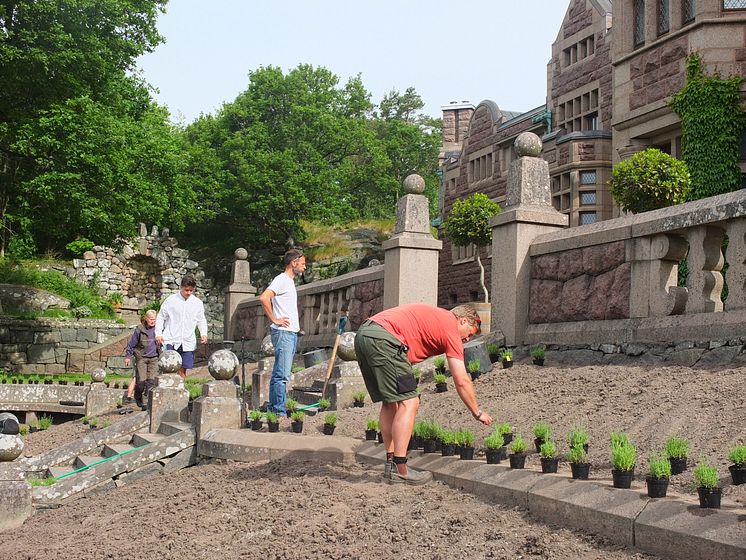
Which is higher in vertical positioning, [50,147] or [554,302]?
[50,147]

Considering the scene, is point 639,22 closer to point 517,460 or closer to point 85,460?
point 85,460

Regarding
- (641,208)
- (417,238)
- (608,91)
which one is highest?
(608,91)

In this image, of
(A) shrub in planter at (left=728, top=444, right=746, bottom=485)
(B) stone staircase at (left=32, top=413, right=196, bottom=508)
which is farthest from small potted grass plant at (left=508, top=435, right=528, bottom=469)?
(B) stone staircase at (left=32, top=413, right=196, bottom=508)

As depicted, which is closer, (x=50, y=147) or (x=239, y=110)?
(x=50, y=147)

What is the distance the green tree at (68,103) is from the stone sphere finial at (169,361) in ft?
40.6

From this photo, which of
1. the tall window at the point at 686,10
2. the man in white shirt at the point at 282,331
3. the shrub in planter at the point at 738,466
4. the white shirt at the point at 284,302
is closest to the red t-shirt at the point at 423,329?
the shrub in planter at the point at 738,466

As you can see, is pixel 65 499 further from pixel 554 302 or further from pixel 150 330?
pixel 554 302

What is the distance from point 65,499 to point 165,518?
2.20 meters

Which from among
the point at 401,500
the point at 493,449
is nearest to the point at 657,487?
the point at 493,449

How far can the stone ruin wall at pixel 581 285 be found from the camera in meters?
8.23

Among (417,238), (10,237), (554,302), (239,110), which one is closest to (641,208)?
(417,238)

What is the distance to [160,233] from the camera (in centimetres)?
3784

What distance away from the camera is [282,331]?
359 inches

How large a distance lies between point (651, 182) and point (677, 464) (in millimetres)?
11115
